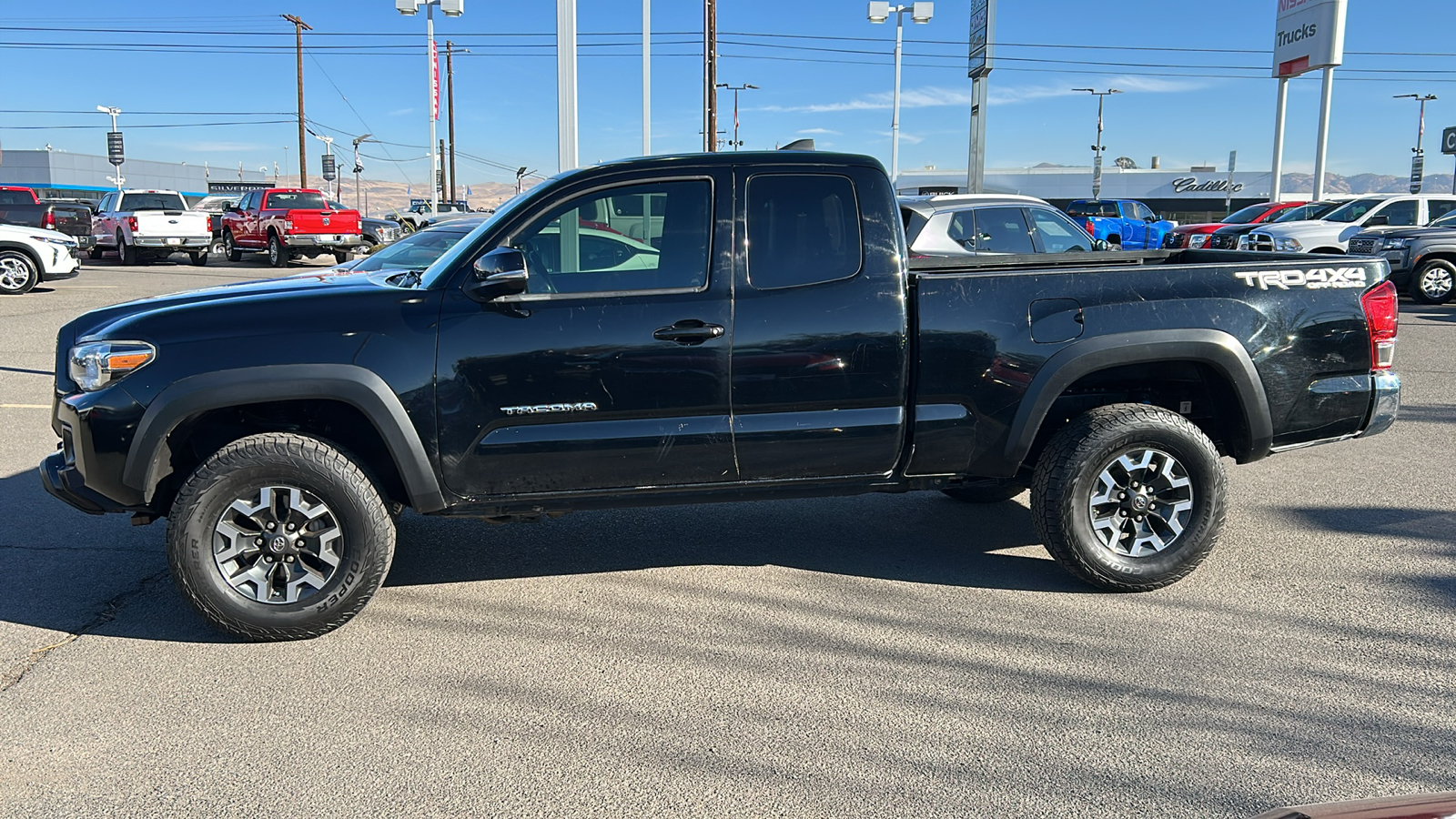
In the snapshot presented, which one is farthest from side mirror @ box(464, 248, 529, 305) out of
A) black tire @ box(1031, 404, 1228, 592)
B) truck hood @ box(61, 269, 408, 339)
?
black tire @ box(1031, 404, 1228, 592)

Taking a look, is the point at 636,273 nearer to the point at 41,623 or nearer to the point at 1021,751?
the point at 1021,751

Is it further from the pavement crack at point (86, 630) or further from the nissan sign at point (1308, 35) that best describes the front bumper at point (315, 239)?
the nissan sign at point (1308, 35)

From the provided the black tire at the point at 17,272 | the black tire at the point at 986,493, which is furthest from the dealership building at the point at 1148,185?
the black tire at the point at 986,493

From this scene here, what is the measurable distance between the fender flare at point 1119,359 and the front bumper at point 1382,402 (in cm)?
64

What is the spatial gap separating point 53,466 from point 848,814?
3521 millimetres

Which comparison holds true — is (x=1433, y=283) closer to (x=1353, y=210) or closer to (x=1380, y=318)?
(x=1353, y=210)

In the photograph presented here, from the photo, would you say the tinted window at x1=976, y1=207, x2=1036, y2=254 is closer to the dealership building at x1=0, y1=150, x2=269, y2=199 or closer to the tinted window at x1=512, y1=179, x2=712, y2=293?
the tinted window at x1=512, y1=179, x2=712, y2=293

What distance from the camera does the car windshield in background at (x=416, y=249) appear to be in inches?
398

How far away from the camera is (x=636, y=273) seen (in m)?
4.26

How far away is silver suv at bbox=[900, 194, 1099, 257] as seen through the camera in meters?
10.6

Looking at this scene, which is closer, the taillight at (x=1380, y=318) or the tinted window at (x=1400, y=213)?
the taillight at (x=1380, y=318)

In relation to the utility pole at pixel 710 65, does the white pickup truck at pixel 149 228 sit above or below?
below

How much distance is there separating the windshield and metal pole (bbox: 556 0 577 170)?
51.6 feet

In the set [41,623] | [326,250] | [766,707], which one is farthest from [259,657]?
[326,250]
